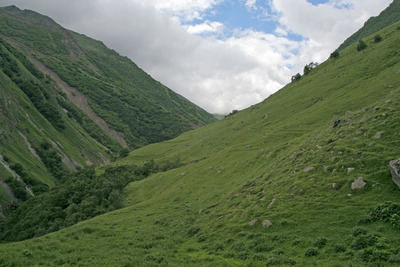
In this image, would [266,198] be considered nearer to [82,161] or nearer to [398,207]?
[398,207]

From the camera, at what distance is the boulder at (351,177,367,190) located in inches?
792

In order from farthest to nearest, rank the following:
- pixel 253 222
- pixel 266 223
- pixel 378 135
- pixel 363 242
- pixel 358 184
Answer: pixel 378 135 → pixel 253 222 → pixel 266 223 → pixel 358 184 → pixel 363 242

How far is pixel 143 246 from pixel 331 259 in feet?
59.0

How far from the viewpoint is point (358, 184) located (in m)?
20.3

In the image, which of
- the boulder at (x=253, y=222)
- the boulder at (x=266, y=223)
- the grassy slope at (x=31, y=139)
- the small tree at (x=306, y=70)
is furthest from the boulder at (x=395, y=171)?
the small tree at (x=306, y=70)

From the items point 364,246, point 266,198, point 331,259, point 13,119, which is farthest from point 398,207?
point 13,119

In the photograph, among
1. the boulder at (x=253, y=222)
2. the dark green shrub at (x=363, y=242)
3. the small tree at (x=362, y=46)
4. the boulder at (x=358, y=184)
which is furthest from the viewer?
the small tree at (x=362, y=46)

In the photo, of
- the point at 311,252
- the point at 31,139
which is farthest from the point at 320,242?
the point at 31,139

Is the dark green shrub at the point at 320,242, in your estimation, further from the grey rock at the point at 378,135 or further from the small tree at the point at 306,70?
the small tree at the point at 306,70

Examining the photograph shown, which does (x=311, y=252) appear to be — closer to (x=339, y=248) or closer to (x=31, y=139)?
(x=339, y=248)

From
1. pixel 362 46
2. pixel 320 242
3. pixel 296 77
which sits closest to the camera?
pixel 320 242

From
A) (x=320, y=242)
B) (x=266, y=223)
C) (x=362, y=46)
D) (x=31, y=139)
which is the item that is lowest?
(x=320, y=242)

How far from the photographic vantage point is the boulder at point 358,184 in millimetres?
20125

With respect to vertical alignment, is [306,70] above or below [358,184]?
above
